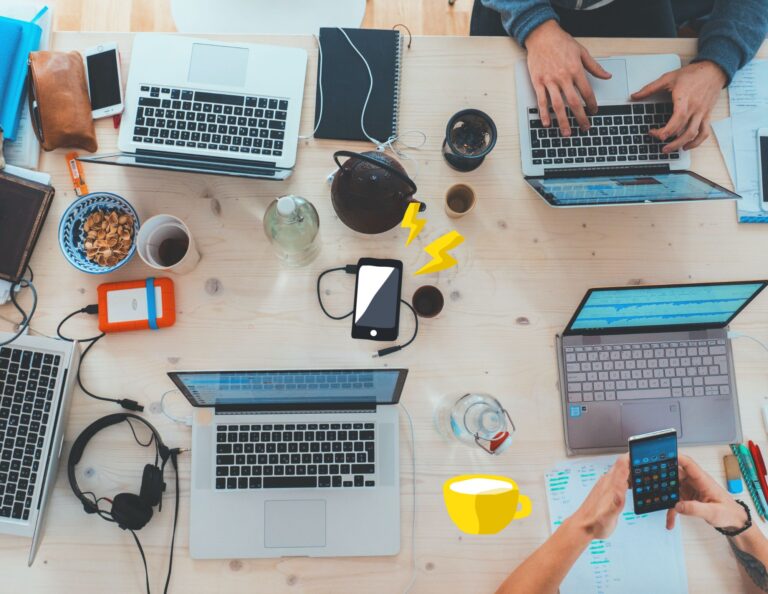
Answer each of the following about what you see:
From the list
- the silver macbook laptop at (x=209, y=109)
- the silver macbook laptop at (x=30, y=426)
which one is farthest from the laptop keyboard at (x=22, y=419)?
the silver macbook laptop at (x=209, y=109)

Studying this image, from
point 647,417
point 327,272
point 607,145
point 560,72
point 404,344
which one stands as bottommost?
point 647,417

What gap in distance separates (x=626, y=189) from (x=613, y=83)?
10.2 inches

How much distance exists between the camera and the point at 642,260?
42.6 inches

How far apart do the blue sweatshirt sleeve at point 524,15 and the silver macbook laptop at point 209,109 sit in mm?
470

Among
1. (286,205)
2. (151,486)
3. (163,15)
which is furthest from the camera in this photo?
(163,15)

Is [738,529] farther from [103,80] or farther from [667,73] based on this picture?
[103,80]

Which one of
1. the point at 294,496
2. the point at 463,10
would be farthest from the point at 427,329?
the point at 463,10

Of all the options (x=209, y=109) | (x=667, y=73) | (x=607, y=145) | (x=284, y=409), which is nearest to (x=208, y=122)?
(x=209, y=109)

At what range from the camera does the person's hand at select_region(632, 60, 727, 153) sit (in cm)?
103

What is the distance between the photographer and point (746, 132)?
1111mm

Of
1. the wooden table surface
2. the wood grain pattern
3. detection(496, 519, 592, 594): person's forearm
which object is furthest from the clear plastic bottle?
the wood grain pattern

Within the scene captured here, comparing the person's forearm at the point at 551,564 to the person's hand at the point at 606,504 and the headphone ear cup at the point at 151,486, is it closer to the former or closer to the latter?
the person's hand at the point at 606,504

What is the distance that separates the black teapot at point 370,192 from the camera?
905 millimetres

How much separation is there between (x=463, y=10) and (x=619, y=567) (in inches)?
69.4
